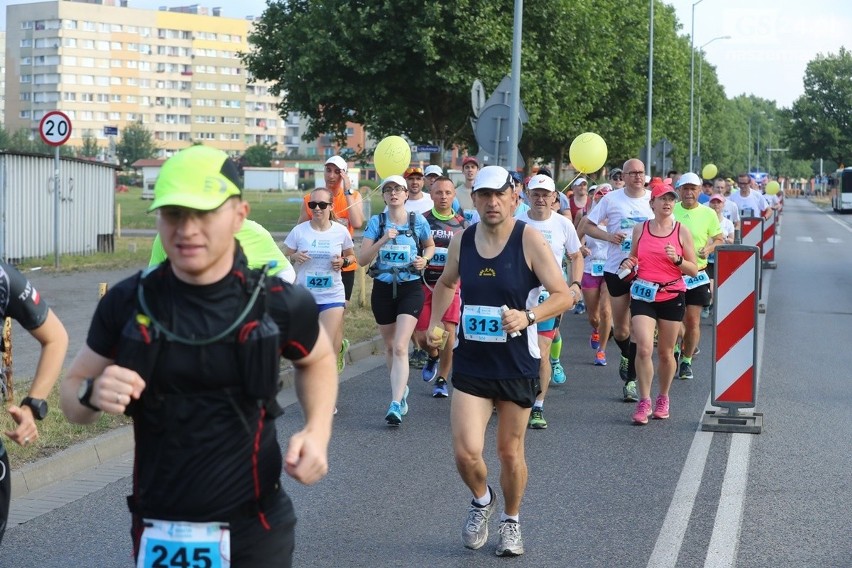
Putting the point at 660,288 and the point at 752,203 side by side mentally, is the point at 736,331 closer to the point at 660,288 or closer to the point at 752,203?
the point at 660,288

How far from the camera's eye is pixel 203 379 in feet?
10.7

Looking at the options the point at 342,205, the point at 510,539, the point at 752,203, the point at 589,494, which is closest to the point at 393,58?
the point at 752,203

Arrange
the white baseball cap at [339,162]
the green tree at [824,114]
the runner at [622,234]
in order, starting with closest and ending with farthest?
1. the runner at [622,234]
2. the white baseball cap at [339,162]
3. the green tree at [824,114]

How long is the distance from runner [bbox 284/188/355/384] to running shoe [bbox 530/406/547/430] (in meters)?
1.61

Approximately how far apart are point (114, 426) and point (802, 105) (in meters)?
127

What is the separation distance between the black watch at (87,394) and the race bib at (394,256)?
696 cm

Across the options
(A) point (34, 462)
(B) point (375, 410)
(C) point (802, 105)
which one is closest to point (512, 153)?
(B) point (375, 410)

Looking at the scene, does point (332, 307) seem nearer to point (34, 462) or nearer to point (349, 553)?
point (34, 462)

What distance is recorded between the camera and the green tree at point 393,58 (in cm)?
3075

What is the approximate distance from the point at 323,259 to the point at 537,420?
6.59ft

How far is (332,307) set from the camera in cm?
1001

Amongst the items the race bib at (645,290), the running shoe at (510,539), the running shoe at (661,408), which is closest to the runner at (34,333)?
the running shoe at (510,539)

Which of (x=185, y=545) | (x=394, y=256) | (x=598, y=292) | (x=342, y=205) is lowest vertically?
(x=598, y=292)

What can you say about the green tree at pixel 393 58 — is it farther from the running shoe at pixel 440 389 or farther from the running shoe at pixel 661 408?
the running shoe at pixel 661 408
